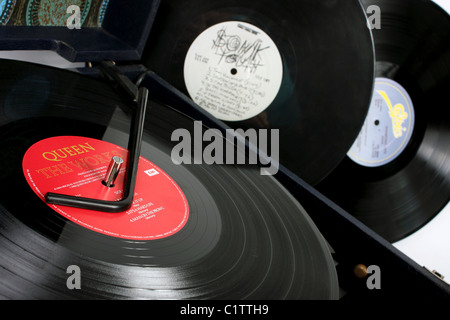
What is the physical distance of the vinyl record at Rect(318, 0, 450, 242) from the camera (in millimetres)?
1220

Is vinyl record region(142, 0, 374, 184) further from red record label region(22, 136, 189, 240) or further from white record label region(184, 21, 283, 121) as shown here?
red record label region(22, 136, 189, 240)

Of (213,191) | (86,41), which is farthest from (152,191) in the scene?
(86,41)

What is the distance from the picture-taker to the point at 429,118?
4.31 ft

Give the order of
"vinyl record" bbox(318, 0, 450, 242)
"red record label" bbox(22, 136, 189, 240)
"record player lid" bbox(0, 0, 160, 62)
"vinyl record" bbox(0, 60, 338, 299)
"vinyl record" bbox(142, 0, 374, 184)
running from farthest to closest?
"vinyl record" bbox(318, 0, 450, 242) → "vinyl record" bbox(142, 0, 374, 184) → "record player lid" bbox(0, 0, 160, 62) → "red record label" bbox(22, 136, 189, 240) → "vinyl record" bbox(0, 60, 338, 299)

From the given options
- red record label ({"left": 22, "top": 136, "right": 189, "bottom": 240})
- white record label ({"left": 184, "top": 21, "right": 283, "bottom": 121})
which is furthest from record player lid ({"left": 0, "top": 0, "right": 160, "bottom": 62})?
red record label ({"left": 22, "top": 136, "right": 189, "bottom": 240})

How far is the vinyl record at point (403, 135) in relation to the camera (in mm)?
1220

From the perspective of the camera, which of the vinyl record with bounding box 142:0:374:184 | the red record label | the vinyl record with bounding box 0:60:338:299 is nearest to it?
the vinyl record with bounding box 0:60:338:299

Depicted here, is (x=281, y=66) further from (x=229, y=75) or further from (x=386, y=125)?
(x=386, y=125)

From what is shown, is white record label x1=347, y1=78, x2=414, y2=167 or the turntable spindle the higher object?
white record label x1=347, y1=78, x2=414, y2=167

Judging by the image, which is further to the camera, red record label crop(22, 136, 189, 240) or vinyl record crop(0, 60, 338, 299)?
red record label crop(22, 136, 189, 240)

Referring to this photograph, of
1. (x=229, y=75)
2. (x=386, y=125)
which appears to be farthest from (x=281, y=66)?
(x=386, y=125)

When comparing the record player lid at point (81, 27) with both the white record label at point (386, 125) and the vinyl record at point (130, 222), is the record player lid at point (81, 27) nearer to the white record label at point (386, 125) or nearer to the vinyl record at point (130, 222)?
the vinyl record at point (130, 222)

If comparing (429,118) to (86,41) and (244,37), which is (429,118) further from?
(86,41)
